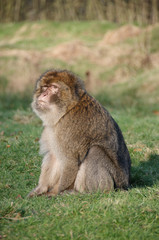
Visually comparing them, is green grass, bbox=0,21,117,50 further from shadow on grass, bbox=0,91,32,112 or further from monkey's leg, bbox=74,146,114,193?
monkey's leg, bbox=74,146,114,193

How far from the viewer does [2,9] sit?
92.6 feet

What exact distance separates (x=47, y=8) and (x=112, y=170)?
25.3 m

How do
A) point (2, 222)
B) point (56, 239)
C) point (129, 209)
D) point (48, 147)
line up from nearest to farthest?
point (56, 239), point (2, 222), point (129, 209), point (48, 147)

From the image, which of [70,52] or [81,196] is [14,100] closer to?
[70,52]

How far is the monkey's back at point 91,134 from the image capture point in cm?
441

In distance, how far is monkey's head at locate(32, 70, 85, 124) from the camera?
4.43 metres

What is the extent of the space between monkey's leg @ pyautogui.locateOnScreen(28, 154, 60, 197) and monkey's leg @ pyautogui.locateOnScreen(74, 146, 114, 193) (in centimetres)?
44

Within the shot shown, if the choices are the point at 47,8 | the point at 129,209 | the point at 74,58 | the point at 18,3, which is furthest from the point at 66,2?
the point at 129,209

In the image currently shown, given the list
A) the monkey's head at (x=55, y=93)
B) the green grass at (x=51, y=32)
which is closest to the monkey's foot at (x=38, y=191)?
the monkey's head at (x=55, y=93)

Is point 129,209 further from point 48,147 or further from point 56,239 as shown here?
point 48,147

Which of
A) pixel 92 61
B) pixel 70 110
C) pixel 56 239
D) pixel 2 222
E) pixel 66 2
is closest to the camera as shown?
pixel 56 239

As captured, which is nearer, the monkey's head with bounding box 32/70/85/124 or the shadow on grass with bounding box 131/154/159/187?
the monkey's head with bounding box 32/70/85/124

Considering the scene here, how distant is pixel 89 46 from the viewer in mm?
19812

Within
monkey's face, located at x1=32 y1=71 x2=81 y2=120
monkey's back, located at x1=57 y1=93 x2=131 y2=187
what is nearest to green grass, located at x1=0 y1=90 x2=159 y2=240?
monkey's back, located at x1=57 y1=93 x2=131 y2=187
